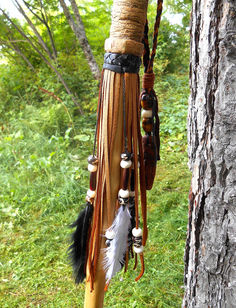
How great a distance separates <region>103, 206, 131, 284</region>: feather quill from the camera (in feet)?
2.55

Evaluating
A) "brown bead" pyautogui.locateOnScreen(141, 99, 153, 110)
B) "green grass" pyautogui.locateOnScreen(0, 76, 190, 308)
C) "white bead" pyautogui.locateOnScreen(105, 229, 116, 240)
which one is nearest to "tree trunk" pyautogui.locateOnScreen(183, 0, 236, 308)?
"brown bead" pyautogui.locateOnScreen(141, 99, 153, 110)

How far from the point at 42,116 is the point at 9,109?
45.5 inches

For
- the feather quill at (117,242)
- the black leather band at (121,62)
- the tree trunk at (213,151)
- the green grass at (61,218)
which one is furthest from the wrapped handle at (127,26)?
the green grass at (61,218)

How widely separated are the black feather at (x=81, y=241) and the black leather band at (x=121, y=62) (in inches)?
16.2

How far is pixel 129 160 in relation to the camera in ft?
2.44

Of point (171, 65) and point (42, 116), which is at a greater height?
point (171, 65)

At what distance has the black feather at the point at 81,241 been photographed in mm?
830

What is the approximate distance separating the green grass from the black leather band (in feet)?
3.38

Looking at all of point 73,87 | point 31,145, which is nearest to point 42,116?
point 31,145

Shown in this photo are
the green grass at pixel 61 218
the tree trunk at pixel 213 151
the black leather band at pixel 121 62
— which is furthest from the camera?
the green grass at pixel 61 218

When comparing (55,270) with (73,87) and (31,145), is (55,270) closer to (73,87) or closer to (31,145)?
(31,145)

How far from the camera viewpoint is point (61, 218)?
6.36ft

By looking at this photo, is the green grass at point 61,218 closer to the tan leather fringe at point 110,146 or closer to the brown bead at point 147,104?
the tan leather fringe at point 110,146

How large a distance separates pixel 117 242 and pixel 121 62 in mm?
515
